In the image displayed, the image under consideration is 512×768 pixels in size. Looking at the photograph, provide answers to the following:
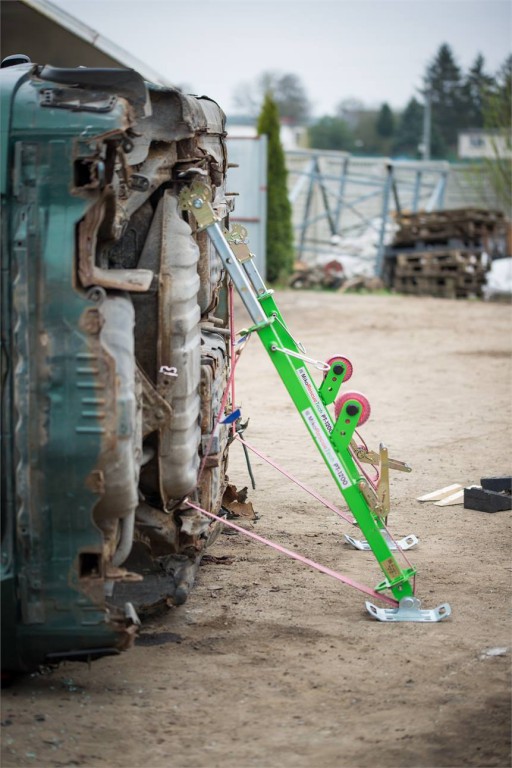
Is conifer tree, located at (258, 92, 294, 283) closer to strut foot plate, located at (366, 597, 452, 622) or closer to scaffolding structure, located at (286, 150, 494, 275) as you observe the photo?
scaffolding structure, located at (286, 150, 494, 275)

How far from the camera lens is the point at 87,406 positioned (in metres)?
4.26

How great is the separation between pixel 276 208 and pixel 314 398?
777 inches

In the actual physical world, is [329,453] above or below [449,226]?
below

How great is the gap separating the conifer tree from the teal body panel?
67.7 feet

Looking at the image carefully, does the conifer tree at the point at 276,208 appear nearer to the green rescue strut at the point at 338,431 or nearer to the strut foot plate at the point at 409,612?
the green rescue strut at the point at 338,431

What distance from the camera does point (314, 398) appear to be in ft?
19.1

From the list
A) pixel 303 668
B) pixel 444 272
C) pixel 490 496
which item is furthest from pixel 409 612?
pixel 444 272

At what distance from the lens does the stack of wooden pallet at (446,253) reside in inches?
918

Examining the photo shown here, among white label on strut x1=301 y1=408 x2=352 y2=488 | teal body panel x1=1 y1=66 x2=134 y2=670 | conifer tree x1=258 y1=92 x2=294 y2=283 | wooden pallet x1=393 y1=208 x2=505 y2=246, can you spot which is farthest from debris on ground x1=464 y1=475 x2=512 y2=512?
conifer tree x1=258 y1=92 x2=294 y2=283

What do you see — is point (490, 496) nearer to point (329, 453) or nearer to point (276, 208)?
point (329, 453)

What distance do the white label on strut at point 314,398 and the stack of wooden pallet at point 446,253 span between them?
17.8 meters

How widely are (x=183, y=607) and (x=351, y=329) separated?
491 inches

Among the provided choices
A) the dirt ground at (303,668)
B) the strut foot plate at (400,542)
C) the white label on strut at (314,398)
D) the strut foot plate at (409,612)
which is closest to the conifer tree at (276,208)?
the dirt ground at (303,668)

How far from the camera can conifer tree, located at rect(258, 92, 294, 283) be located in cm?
2494
